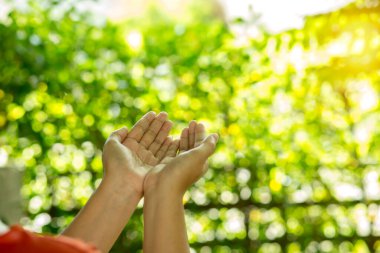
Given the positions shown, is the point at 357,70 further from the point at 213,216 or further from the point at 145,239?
the point at 213,216

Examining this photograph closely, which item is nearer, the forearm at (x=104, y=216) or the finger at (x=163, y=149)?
the forearm at (x=104, y=216)

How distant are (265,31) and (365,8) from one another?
984 mm

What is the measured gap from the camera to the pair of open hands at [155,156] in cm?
209

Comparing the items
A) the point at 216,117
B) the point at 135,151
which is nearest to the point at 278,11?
the point at 216,117

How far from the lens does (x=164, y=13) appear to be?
1809 cm

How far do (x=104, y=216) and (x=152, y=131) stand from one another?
1.44 feet

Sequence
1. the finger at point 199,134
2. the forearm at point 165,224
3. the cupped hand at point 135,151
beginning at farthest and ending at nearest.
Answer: the finger at point 199,134, the cupped hand at point 135,151, the forearm at point 165,224

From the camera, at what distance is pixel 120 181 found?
215 cm

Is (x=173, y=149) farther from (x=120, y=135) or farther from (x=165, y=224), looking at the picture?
(x=165, y=224)

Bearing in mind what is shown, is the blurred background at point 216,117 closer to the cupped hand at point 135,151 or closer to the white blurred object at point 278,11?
the white blurred object at point 278,11

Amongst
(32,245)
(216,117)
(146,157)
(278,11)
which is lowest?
(32,245)

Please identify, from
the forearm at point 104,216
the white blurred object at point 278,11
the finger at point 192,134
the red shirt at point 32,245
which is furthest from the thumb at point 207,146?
the white blurred object at point 278,11

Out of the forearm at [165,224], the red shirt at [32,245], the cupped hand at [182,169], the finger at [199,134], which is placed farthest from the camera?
the finger at [199,134]

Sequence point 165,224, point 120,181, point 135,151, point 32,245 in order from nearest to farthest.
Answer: point 32,245, point 165,224, point 120,181, point 135,151
